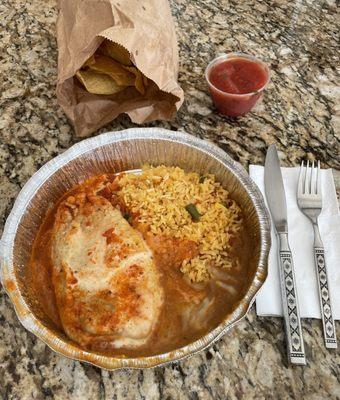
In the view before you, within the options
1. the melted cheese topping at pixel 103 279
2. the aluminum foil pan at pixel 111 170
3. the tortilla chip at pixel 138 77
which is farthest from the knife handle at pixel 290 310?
the tortilla chip at pixel 138 77

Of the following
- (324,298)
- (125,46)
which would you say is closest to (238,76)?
(125,46)

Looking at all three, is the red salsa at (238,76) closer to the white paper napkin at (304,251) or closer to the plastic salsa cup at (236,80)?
the plastic salsa cup at (236,80)

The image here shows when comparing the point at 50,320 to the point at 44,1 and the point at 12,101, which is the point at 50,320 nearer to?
the point at 12,101

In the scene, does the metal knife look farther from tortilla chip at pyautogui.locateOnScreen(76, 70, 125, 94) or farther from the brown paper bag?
tortilla chip at pyautogui.locateOnScreen(76, 70, 125, 94)

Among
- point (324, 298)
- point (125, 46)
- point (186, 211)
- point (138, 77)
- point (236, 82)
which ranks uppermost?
point (125, 46)

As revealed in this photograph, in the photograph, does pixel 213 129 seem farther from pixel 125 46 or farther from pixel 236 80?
pixel 125 46

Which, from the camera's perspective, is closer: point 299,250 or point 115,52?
point 299,250

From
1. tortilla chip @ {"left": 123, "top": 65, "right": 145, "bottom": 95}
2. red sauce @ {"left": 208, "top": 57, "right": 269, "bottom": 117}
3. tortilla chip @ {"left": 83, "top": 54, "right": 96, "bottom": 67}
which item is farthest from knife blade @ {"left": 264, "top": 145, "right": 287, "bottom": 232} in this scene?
tortilla chip @ {"left": 83, "top": 54, "right": 96, "bottom": 67}
